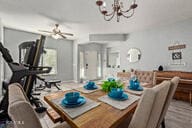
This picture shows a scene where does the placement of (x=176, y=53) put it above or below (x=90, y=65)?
above

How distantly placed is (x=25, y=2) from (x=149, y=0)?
2.86 meters

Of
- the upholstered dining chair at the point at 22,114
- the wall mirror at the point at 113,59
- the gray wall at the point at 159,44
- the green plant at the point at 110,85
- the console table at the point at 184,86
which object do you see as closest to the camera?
the upholstered dining chair at the point at 22,114

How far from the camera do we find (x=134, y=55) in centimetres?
518

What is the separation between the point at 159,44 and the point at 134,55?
1.11 metres

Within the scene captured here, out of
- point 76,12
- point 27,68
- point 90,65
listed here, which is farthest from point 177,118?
point 90,65

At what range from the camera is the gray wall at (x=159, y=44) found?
374cm

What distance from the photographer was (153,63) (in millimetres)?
4566

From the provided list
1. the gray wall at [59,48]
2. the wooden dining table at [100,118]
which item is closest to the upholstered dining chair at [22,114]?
the wooden dining table at [100,118]

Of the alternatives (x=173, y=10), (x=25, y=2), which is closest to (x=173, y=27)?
(x=173, y=10)

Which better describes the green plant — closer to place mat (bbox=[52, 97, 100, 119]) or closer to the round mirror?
place mat (bbox=[52, 97, 100, 119])

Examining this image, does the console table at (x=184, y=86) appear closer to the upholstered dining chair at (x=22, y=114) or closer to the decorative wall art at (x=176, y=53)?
the decorative wall art at (x=176, y=53)

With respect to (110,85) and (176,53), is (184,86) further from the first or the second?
(110,85)

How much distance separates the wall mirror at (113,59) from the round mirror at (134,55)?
0.82m

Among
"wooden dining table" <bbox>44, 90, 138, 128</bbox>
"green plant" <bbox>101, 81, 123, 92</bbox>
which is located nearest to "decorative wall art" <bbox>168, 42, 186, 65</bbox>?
"green plant" <bbox>101, 81, 123, 92</bbox>
